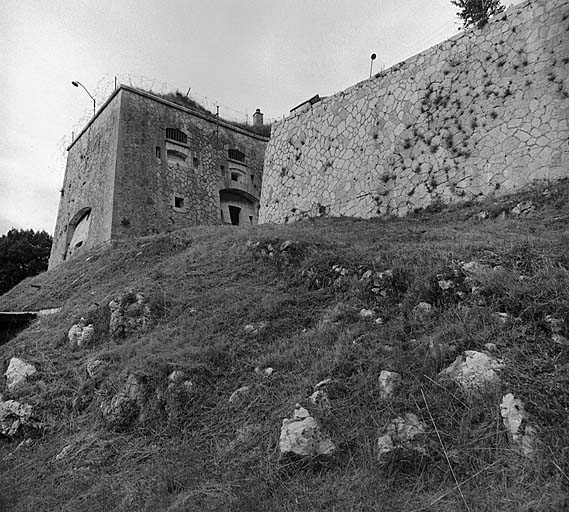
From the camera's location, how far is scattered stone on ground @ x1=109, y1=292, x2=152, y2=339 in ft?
18.2

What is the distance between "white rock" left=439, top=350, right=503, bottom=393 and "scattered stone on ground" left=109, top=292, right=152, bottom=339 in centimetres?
379

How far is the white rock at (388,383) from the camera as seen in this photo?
312 centimetres

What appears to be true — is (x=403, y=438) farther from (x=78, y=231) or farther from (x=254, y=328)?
(x=78, y=231)

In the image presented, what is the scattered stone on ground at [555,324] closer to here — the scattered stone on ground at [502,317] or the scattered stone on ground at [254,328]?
the scattered stone on ground at [502,317]

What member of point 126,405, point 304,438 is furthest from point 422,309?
point 126,405

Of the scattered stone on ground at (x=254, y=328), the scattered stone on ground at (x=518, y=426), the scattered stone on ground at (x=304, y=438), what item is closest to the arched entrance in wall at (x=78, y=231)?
the scattered stone on ground at (x=254, y=328)

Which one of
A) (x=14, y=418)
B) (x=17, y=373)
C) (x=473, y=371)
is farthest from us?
(x=17, y=373)

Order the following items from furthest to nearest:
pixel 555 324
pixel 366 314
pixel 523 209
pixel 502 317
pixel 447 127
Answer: pixel 447 127, pixel 523 209, pixel 366 314, pixel 502 317, pixel 555 324

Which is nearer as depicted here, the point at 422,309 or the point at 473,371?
the point at 473,371

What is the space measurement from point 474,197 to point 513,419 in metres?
6.58

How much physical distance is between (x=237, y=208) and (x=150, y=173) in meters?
5.08

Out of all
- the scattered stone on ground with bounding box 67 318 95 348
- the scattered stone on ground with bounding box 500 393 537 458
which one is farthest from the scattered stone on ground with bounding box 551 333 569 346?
the scattered stone on ground with bounding box 67 318 95 348

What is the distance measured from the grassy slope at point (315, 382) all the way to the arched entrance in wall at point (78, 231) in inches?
578

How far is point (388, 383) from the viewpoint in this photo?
10.4 feet
